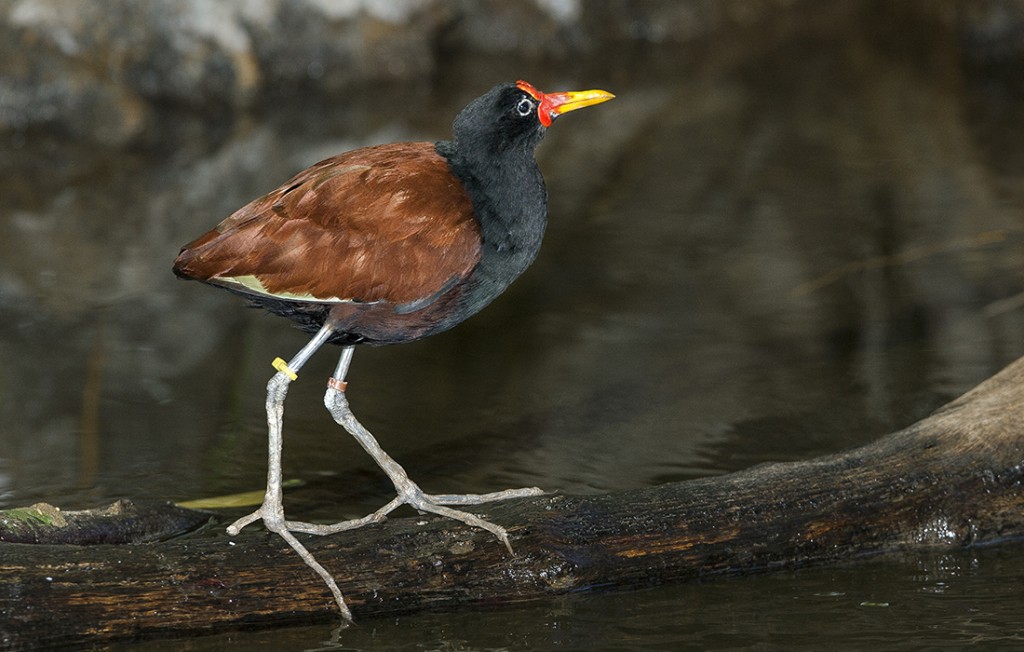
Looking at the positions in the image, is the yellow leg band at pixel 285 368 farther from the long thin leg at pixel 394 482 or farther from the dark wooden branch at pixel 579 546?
the dark wooden branch at pixel 579 546

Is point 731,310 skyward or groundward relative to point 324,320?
groundward

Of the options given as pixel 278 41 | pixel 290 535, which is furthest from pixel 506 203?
pixel 278 41

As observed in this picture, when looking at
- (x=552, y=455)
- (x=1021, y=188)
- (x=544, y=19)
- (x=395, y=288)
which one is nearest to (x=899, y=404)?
(x=552, y=455)

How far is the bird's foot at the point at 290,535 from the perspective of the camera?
3.95m

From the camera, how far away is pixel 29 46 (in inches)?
496

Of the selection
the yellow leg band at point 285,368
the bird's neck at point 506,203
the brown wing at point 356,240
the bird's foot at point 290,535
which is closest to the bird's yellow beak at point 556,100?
the bird's neck at point 506,203

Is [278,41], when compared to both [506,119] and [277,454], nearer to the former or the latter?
[506,119]

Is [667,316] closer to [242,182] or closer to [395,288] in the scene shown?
[395,288]

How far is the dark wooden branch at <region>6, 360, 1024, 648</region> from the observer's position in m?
3.79

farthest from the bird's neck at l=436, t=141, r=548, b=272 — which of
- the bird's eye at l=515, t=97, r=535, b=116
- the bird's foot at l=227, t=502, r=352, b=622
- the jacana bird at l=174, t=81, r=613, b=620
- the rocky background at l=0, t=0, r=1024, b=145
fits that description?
the rocky background at l=0, t=0, r=1024, b=145

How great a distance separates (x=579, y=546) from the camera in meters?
4.13

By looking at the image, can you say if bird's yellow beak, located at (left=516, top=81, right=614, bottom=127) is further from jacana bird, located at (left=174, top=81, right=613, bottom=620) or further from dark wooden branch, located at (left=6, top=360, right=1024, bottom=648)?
dark wooden branch, located at (left=6, top=360, right=1024, bottom=648)

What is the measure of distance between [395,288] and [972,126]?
958 cm

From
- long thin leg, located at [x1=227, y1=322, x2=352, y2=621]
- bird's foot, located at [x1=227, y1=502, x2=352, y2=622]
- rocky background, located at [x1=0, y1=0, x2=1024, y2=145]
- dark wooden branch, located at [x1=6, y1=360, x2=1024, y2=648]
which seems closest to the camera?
dark wooden branch, located at [x1=6, y1=360, x2=1024, y2=648]
